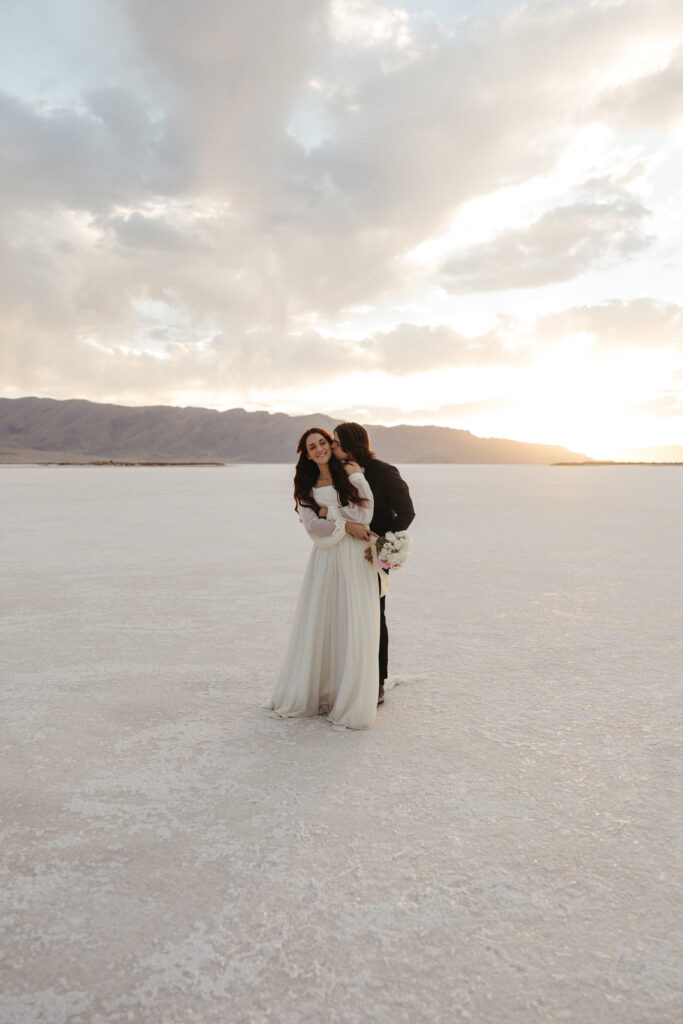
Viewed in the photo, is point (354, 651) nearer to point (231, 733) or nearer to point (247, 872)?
point (231, 733)

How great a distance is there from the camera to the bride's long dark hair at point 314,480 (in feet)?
13.4

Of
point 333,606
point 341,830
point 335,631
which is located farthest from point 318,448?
point 341,830

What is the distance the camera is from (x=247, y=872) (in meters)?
2.64

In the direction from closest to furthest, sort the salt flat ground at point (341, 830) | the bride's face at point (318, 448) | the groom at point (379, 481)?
1. the salt flat ground at point (341, 830)
2. the bride's face at point (318, 448)
3. the groom at point (379, 481)

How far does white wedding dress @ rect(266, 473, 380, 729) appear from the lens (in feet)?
13.6

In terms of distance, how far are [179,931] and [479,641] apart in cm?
416

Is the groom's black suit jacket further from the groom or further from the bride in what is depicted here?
the bride

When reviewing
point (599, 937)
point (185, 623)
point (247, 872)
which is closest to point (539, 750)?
point (599, 937)

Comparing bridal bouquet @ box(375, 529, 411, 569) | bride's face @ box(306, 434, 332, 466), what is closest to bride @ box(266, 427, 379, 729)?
bride's face @ box(306, 434, 332, 466)

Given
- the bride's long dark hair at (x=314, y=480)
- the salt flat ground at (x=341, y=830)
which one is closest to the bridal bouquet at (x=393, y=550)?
the bride's long dark hair at (x=314, y=480)

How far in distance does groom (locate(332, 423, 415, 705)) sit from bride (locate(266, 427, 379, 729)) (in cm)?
7

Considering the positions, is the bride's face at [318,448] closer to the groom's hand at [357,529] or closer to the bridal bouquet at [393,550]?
the groom's hand at [357,529]

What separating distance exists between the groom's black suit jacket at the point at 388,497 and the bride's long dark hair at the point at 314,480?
0.64 ft

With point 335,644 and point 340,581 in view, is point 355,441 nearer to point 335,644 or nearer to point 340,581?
point 340,581
